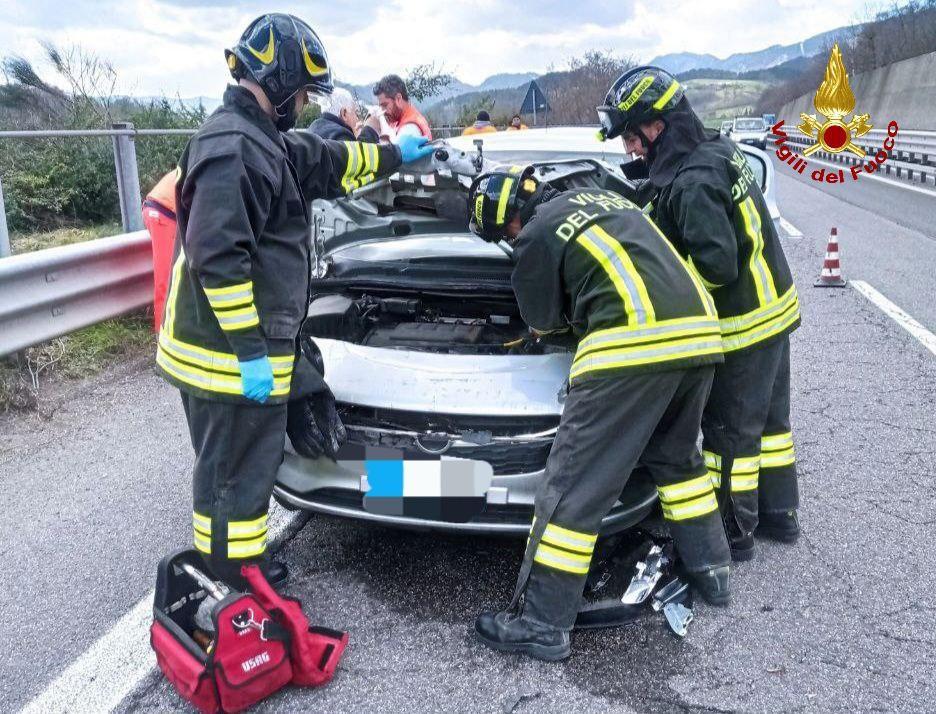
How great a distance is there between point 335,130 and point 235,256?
325cm

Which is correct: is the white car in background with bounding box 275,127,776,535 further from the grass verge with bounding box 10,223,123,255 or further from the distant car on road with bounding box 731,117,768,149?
the distant car on road with bounding box 731,117,768,149

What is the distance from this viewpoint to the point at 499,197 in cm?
301

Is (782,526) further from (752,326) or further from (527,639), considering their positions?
(527,639)

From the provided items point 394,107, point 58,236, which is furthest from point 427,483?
point 58,236

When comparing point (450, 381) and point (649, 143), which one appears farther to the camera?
point (649, 143)

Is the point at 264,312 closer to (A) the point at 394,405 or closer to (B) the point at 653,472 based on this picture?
(A) the point at 394,405

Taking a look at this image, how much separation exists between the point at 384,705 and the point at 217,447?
3.27 feet

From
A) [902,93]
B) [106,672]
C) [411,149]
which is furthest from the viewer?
[902,93]

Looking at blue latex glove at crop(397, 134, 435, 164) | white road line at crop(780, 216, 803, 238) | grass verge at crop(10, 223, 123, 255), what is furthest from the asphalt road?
white road line at crop(780, 216, 803, 238)

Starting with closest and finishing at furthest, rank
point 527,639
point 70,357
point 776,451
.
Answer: point 527,639 < point 776,451 < point 70,357

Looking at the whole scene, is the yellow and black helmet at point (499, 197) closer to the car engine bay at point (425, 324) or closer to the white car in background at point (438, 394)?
the white car in background at point (438, 394)

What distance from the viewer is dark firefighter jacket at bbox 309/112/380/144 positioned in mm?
5582

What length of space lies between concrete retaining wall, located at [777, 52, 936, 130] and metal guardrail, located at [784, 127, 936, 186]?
2.89 m

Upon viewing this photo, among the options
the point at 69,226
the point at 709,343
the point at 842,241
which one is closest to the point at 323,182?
the point at 709,343
